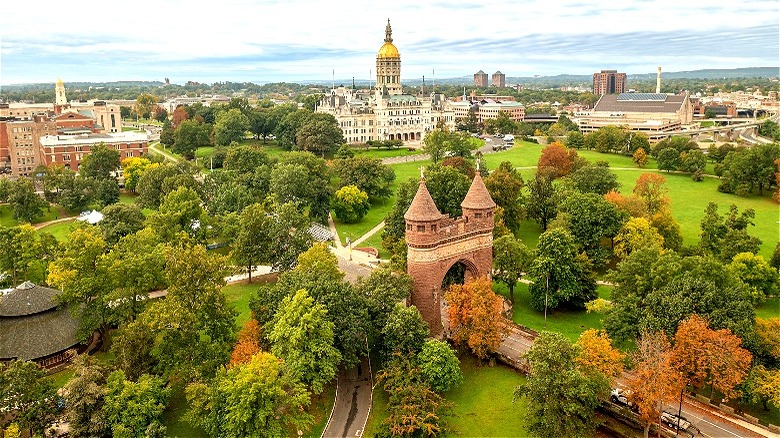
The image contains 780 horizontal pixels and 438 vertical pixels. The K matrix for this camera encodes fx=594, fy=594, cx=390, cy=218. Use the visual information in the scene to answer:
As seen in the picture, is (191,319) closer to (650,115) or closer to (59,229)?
(59,229)

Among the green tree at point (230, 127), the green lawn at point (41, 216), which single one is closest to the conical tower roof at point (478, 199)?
the green lawn at point (41, 216)

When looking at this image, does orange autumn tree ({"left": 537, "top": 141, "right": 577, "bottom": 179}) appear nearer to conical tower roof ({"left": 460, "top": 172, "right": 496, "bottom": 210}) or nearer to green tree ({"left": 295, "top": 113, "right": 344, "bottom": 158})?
green tree ({"left": 295, "top": 113, "right": 344, "bottom": 158})

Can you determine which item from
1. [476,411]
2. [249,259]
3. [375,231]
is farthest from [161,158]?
[476,411]

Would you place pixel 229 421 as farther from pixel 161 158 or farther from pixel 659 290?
pixel 161 158

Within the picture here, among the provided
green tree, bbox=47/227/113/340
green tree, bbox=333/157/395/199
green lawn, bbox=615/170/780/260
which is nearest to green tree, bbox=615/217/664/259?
green lawn, bbox=615/170/780/260

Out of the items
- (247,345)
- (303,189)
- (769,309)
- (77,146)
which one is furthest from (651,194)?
(77,146)
